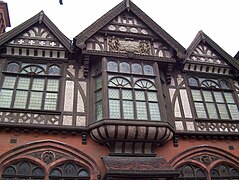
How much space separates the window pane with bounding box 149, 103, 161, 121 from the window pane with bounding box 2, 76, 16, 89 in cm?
601

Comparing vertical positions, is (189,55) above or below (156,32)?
below

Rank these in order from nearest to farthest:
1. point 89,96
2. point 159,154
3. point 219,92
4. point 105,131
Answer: point 105,131 < point 159,154 < point 89,96 < point 219,92

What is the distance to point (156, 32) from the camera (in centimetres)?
1399

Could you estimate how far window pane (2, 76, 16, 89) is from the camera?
1183 cm

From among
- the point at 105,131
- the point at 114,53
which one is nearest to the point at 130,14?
the point at 114,53

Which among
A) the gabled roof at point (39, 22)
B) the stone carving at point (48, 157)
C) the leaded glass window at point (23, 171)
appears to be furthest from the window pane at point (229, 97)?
the leaded glass window at point (23, 171)

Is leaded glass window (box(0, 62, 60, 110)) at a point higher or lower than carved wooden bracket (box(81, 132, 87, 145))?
higher

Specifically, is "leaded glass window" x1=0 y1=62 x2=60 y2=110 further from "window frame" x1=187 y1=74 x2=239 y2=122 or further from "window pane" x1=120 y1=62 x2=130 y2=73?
"window frame" x1=187 y1=74 x2=239 y2=122

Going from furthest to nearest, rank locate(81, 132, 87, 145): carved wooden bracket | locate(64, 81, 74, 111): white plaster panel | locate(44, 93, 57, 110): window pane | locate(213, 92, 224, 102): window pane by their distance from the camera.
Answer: locate(213, 92, 224, 102): window pane, locate(64, 81, 74, 111): white plaster panel, locate(44, 93, 57, 110): window pane, locate(81, 132, 87, 145): carved wooden bracket

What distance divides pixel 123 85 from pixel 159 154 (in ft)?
10.8

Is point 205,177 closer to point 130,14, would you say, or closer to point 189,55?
point 189,55

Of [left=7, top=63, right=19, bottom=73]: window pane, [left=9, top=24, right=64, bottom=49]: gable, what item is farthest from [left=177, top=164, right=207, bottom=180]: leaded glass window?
[left=7, top=63, right=19, bottom=73]: window pane

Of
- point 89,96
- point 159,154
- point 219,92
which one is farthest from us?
point 219,92

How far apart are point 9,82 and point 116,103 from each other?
476cm
